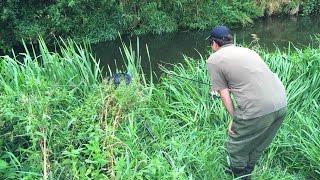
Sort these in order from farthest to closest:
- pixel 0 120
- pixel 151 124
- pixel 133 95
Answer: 1. pixel 151 124
2. pixel 133 95
3. pixel 0 120

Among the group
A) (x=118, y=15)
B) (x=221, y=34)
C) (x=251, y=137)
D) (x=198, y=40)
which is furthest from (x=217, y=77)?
(x=118, y=15)

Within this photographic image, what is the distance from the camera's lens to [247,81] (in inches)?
156

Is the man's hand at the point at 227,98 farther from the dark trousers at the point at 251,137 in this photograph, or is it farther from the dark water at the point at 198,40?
the dark water at the point at 198,40

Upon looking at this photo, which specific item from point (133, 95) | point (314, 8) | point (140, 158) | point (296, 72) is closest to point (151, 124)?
point (133, 95)

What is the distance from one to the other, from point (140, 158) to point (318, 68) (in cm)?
304

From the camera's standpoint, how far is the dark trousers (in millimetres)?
4047

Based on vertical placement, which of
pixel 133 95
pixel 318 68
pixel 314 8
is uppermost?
pixel 133 95

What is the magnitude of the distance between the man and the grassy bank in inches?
16.9

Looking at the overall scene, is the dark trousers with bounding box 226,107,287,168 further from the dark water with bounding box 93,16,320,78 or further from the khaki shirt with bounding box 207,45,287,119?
the dark water with bounding box 93,16,320,78

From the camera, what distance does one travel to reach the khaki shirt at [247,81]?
396 cm

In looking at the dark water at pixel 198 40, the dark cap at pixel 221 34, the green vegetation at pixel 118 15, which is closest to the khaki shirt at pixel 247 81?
the dark cap at pixel 221 34

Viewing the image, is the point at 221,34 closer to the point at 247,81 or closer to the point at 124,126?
the point at 247,81

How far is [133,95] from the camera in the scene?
13.9 ft

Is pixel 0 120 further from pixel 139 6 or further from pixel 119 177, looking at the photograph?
pixel 139 6
